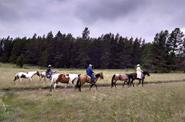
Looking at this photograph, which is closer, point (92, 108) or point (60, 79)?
point (92, 108)

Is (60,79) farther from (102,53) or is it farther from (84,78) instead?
(102,53)

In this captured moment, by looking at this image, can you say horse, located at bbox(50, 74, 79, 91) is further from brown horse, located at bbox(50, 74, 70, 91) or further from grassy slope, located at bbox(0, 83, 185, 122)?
grassy slope, located at bbox(0, 83, 185, 122)

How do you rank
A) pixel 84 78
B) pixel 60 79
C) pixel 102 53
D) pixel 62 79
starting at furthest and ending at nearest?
pixel 102 53 → pixel 62 79 → pixel 60 79 → pixel 84 78

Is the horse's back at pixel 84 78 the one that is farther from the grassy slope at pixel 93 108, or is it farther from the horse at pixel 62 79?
the grassy slope at pixel 93 108

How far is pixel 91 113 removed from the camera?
70.3 feet

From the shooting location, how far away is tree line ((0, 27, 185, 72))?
95.2 m

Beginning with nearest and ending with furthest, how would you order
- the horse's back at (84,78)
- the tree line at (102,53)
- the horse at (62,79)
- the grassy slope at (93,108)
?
the grassy slope at (93,108) → the horse's back at (84,78) → the horse at (62,79) → the tree line at (102,53)

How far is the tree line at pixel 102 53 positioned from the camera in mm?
95250

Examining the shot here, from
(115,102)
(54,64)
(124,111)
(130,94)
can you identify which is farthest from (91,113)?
(54,64)

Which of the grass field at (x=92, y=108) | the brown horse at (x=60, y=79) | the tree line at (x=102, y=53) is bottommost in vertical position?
the grass field at (x=92, y=108)

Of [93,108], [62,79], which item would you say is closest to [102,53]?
[62,79]

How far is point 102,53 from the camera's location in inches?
4483

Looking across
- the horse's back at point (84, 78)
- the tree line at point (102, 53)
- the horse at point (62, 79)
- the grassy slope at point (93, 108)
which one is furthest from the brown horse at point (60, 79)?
the tree line at point (102, 53)

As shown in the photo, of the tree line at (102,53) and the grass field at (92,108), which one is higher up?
the tree line at (102,53)
